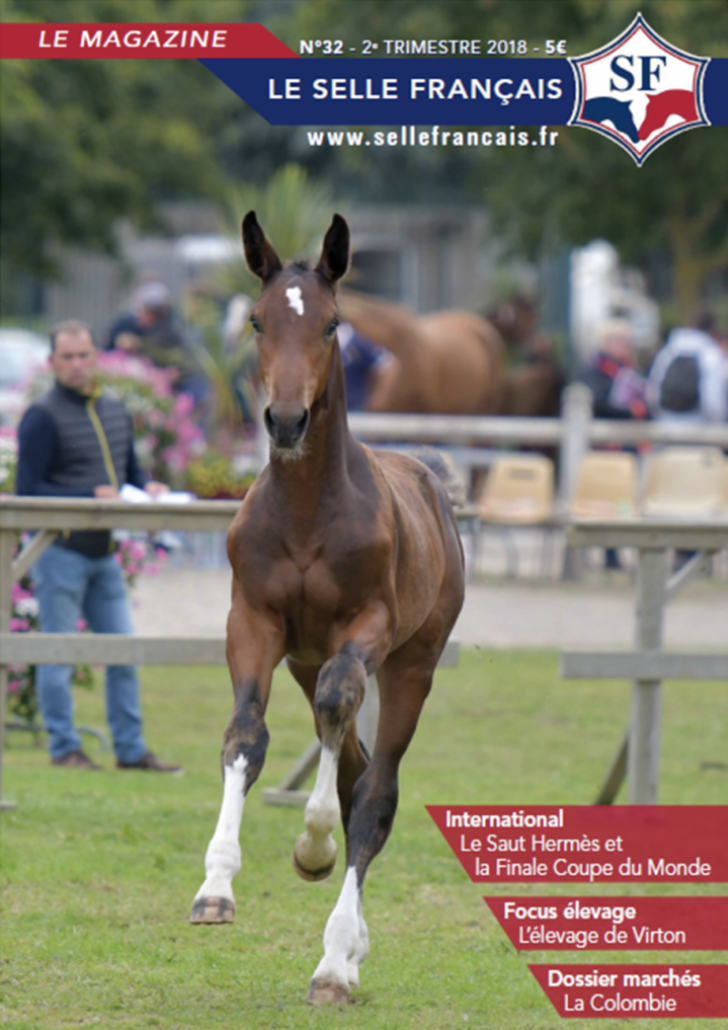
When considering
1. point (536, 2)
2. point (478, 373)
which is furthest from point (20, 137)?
Result: point (536, 2)

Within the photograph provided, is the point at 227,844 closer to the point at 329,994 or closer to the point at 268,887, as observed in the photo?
the point at 329,994

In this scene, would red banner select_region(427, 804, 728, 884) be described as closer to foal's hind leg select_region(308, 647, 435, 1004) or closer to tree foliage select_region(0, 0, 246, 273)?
foal's hind leg select_region(308, 647, 435, 1004)

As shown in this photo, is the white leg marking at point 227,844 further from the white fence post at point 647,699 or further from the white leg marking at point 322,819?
the white fence post at point 647,699

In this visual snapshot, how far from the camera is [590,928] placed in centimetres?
473

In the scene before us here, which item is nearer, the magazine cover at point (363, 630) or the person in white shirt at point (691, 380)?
the magazine cover at point (363, 630)

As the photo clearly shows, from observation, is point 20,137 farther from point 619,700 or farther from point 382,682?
point 382,682

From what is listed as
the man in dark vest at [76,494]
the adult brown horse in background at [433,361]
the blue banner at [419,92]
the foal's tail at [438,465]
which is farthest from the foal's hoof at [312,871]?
the adult brown horse in background at [433,361]

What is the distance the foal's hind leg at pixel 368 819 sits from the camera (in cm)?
477

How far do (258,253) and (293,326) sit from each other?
12.9 inches

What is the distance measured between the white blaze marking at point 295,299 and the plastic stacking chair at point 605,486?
10.4 metres

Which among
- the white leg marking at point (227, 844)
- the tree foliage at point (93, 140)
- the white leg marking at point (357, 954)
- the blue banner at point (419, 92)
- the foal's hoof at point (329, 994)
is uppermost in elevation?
the tree foliage at point (93, 140)

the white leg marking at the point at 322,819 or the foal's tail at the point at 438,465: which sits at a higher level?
the foal's tail at the point at 438,465

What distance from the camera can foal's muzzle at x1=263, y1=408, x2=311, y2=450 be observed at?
14.5 feet

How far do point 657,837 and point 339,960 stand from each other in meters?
1.01
